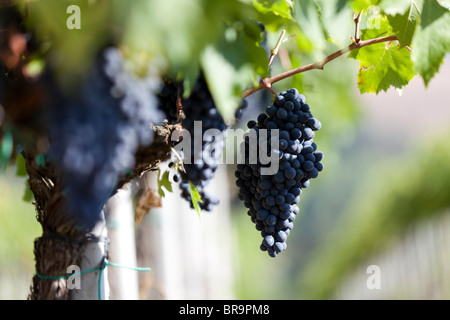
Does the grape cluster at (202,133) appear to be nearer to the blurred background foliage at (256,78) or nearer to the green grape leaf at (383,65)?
the blurred background foliage at (256,78)

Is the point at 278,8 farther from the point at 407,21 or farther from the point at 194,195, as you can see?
the point at 194,195

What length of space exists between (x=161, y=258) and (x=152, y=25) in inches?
86.8

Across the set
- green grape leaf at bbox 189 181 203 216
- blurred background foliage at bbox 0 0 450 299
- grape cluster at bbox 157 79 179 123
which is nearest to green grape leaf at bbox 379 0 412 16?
blurred background foliage at bbox 0 0 450 299

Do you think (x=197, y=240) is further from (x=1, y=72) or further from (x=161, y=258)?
(x=1, y=72)

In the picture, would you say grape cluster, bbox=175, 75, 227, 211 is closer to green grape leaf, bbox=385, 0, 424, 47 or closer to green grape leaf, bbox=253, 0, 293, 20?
green grape leaf, bbox=253, 0, 293, 20

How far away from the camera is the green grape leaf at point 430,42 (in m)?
0.57

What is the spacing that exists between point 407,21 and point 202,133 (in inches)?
11.7

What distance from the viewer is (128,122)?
48cm

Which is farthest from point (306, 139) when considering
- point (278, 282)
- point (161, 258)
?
point (278, 282)

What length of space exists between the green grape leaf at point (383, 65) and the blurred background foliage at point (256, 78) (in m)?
0.03

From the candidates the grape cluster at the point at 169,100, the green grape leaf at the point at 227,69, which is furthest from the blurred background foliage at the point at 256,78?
the grape cluster at the point at 169,100

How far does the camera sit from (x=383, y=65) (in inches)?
31.0

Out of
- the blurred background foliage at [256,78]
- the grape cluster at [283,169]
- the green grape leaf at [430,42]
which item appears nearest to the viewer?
the blurred background foliage at [256,78]

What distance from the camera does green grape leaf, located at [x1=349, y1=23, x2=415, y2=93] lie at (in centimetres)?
76
